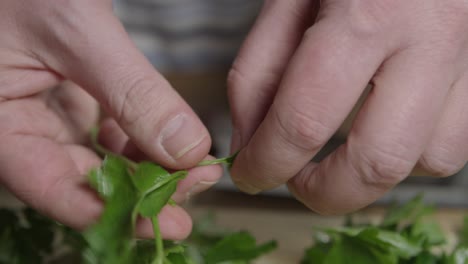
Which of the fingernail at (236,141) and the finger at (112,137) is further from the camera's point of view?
the finger at (112,137)

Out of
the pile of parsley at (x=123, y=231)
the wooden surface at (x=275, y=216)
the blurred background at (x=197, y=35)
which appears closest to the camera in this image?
the pile of parsley at (x=123, y=231)

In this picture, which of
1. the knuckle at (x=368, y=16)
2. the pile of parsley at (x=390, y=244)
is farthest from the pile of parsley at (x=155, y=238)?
the knuckle at (x=368, y=16)

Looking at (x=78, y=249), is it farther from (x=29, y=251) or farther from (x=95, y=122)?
(x=95, y=122)

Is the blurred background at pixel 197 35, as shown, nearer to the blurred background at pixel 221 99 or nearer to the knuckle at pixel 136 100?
the blurred background at pixel 221 99

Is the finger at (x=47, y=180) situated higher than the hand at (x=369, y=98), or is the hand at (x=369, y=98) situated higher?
the hand at (x=369, y=98)

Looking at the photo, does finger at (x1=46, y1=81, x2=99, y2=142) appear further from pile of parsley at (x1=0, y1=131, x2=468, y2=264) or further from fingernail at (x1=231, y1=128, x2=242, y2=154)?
fingernail at (x1=231, y1=128, x2=242, y2=154)

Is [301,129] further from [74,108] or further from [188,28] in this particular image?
[188,28]

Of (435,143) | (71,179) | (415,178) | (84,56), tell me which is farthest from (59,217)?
(415,178)
